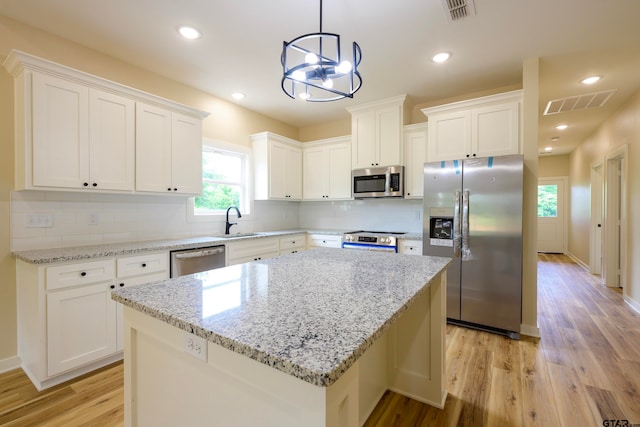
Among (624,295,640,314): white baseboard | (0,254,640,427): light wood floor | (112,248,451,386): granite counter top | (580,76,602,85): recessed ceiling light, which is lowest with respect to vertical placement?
(0,254,640,427): light wood floor

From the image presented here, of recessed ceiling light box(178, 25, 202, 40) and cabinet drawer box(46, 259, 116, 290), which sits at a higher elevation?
recessed ceiling light box(178, 25, 202, 40)

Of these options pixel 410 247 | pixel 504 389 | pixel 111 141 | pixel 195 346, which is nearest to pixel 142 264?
pixel 111 141

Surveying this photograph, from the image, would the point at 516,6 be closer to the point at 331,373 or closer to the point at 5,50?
the point at 331,373

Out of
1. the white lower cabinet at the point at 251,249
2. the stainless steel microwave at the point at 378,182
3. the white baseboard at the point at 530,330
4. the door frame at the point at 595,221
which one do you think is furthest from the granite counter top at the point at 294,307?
the door frame at the point at 595,221

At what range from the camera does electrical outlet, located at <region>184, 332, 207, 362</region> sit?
91 centimetres

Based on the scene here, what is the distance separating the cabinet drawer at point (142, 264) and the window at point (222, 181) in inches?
37.7

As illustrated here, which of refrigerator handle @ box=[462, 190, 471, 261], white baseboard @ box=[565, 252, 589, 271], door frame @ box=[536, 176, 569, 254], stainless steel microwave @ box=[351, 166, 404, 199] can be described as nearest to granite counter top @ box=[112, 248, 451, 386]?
refrigerator handle @ box=[462, 190, 471, 261]

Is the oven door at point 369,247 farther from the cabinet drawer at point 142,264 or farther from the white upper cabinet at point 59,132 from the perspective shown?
the white upper cabinet at point 59,132

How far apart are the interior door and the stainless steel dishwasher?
8.48 meters

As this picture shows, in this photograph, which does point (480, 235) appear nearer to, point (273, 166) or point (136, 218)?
point (273, 166)

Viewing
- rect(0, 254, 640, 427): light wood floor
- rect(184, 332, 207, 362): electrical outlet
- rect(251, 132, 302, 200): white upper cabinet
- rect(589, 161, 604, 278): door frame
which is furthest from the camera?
rect(589, 161, 604, 278): door frame

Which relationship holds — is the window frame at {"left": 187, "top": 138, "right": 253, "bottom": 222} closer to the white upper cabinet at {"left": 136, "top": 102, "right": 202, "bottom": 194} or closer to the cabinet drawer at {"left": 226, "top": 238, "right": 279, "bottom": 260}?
the white upper cabinet at {"left": 136, "top": 102, "right": 202, "bottom": 194}

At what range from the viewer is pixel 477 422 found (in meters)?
1.69

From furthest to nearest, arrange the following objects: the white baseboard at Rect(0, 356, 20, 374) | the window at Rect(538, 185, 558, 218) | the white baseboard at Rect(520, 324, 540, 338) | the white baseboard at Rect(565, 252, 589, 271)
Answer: the window at Rect(538, 185, 558, 218) < the white baseboard at Rect(565, 252, 589, 271) < the white baseboard at Rect(520, 324, 540, 338) < the white baseboard at Rect(0, 356, 20, 374)
